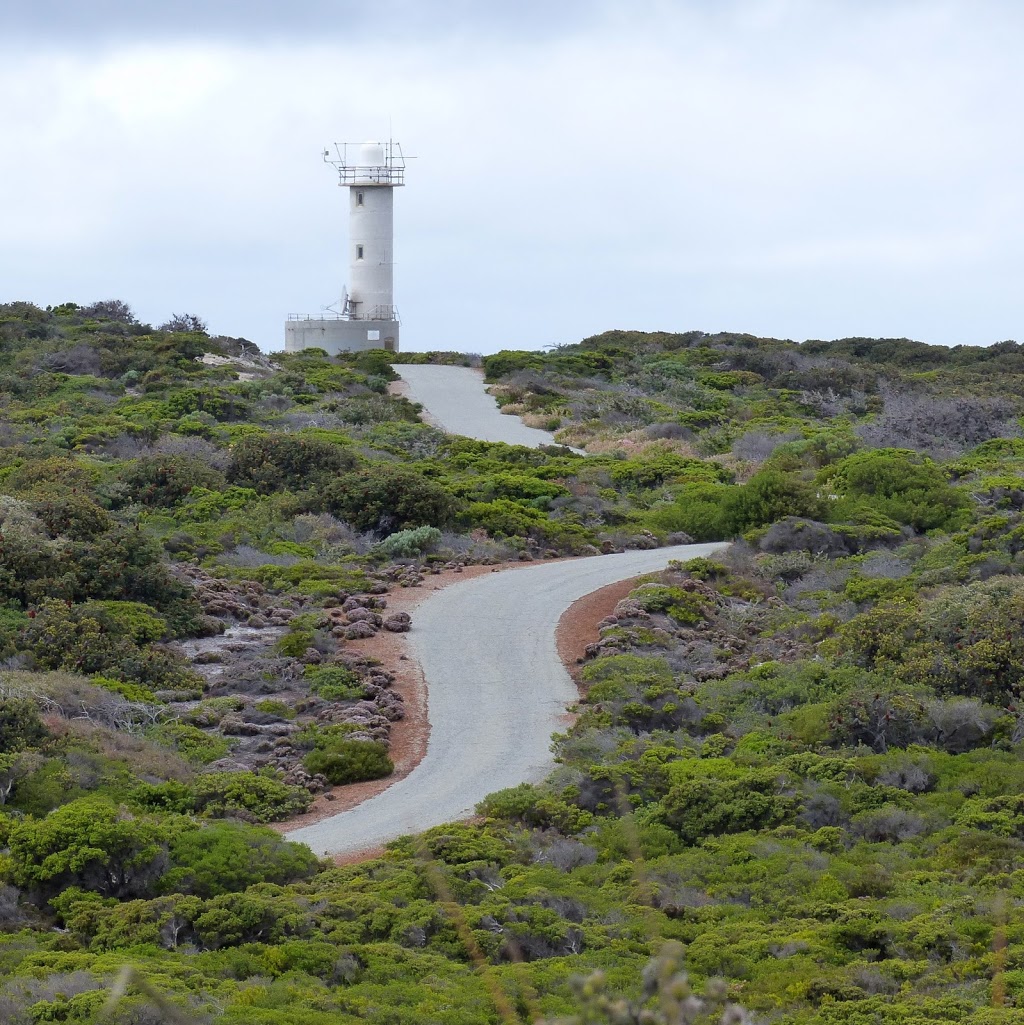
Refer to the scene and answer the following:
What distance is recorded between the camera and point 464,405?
4572cm

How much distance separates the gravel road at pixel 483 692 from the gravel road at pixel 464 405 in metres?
16.2

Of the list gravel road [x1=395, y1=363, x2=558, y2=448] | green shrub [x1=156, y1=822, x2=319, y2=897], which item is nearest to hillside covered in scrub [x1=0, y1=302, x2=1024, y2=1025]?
green shrub [x1=156, y1=822, x2=319, y2=897]

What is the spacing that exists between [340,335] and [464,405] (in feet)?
48.4

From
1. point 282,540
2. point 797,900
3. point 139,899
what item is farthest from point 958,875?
point 282,540

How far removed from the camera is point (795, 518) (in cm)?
2439

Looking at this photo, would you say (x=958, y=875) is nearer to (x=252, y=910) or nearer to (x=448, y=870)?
(x=448, y=870)

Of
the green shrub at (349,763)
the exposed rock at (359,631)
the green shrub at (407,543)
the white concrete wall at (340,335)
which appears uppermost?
the white concrete wall at (340,335)

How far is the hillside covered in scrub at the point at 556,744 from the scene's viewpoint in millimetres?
8734

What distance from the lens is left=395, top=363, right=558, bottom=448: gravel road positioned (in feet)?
133

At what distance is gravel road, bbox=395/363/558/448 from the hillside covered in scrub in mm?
7846

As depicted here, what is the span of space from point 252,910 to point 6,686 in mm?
4957

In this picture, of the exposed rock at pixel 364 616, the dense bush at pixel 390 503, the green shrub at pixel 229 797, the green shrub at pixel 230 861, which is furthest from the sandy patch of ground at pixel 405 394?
the green shrub at pixel 230 861

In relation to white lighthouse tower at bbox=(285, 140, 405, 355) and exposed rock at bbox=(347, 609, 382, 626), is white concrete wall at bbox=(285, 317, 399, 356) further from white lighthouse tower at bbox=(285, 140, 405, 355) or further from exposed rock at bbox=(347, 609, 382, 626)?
exposed rock at bbox=(347, 609, 382, 626)

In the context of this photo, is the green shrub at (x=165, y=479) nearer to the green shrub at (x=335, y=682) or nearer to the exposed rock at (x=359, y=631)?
the exposed rock at (x=359, y=631)
